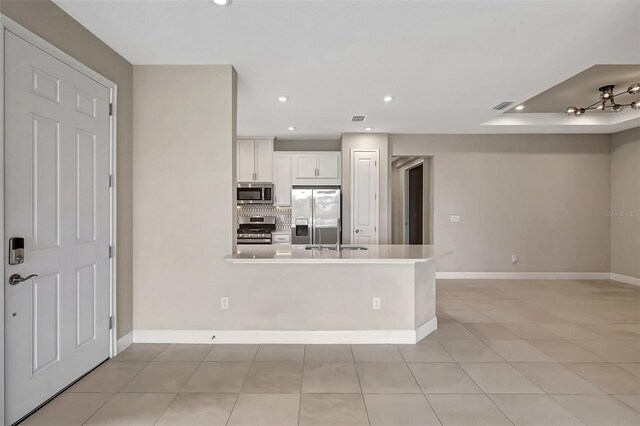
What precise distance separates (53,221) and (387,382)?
2498 millimetres

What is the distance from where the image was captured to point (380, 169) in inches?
224

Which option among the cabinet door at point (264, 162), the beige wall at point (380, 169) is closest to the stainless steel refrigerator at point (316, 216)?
the beige wall at point (380, 169)

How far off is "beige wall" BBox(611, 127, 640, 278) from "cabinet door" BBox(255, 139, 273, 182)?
5.92m

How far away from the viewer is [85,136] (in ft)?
8.05

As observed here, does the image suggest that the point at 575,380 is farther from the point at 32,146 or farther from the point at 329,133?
the point at 329,133

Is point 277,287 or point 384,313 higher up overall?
point 277,287

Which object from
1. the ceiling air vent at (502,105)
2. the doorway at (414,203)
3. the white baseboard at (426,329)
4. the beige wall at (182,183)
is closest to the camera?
the beige wall at (182,183)

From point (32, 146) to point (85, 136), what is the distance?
1.57 ft

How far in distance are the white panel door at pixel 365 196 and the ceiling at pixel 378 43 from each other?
5.21ft

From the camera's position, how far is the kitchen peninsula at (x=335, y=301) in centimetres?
310

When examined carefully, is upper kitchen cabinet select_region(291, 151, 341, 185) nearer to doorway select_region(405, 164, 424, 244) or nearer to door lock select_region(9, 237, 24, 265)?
doorway select_region(405, 164, 424, 244)

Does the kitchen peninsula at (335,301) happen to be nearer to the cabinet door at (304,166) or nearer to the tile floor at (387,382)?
the tile floor at (387,382)

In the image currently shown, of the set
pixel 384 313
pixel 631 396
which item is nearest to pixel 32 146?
pixel 384 313

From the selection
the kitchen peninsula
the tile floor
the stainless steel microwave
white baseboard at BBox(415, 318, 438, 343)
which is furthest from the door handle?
the stainless steel microwave
